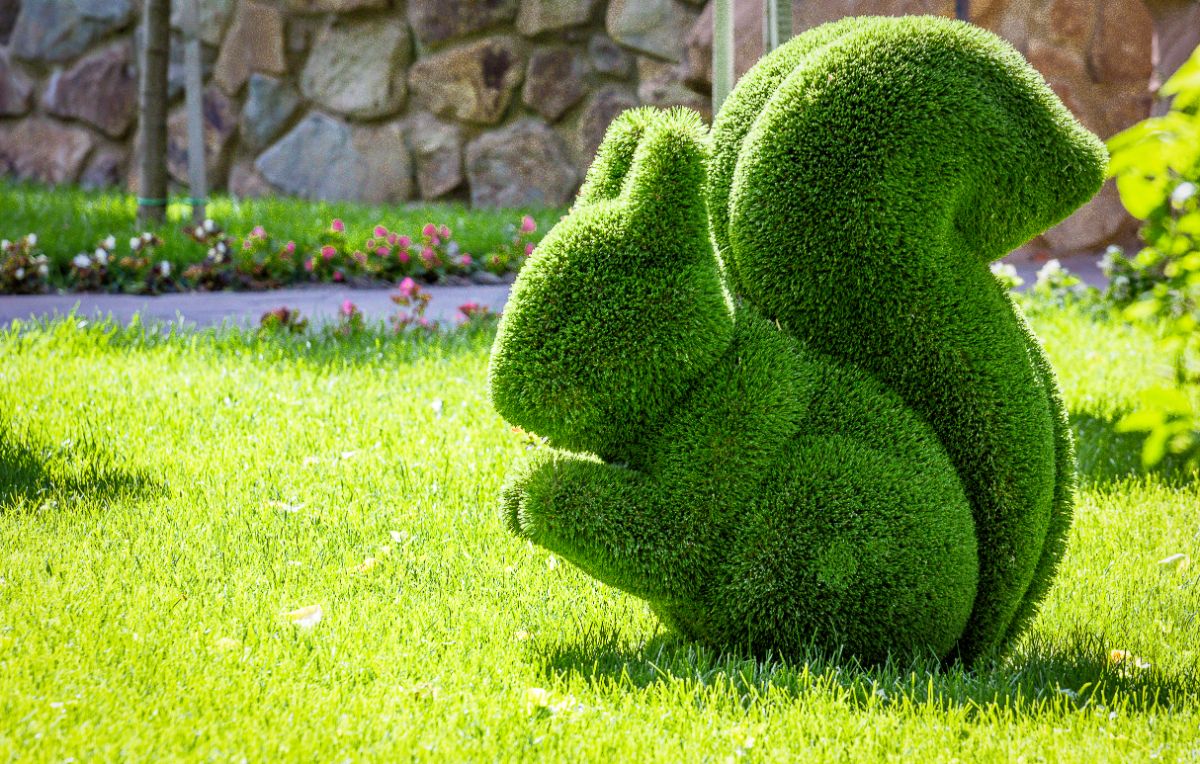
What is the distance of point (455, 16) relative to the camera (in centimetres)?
811

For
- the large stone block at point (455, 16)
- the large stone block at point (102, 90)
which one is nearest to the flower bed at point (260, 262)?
the large stone block at point (455, 16)

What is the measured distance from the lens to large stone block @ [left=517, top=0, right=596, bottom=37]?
308 inches

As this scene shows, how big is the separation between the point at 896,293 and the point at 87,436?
2.33m

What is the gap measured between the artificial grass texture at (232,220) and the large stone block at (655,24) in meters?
1.27

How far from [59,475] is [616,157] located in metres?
1.76

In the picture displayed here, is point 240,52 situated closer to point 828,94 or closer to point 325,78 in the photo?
point 325,78

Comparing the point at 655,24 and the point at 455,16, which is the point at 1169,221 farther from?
the point at 455,16

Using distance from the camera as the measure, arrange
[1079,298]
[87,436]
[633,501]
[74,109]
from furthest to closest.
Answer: [74,109]
[1079,298]
[87,436]
[633,501]

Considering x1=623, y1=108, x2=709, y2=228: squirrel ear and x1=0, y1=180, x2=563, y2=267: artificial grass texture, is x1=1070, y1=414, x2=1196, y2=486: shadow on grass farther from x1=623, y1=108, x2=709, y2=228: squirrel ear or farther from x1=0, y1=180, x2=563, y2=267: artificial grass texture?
x1=0, y1=180, x2=563, y2=267: artificial grass texture

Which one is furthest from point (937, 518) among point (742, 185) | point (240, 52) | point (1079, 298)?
point (240, 52)

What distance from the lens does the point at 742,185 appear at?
6.48 feet

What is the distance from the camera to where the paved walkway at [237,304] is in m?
5.05

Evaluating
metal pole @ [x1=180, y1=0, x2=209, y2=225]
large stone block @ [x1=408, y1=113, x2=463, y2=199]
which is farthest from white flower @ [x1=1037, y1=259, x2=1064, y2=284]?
metal pole @ [x1=180, y1=0, x2=209, y2=225]

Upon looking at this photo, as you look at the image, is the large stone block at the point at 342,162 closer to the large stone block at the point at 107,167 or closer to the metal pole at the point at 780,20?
the large stone block at the point at 107,167
